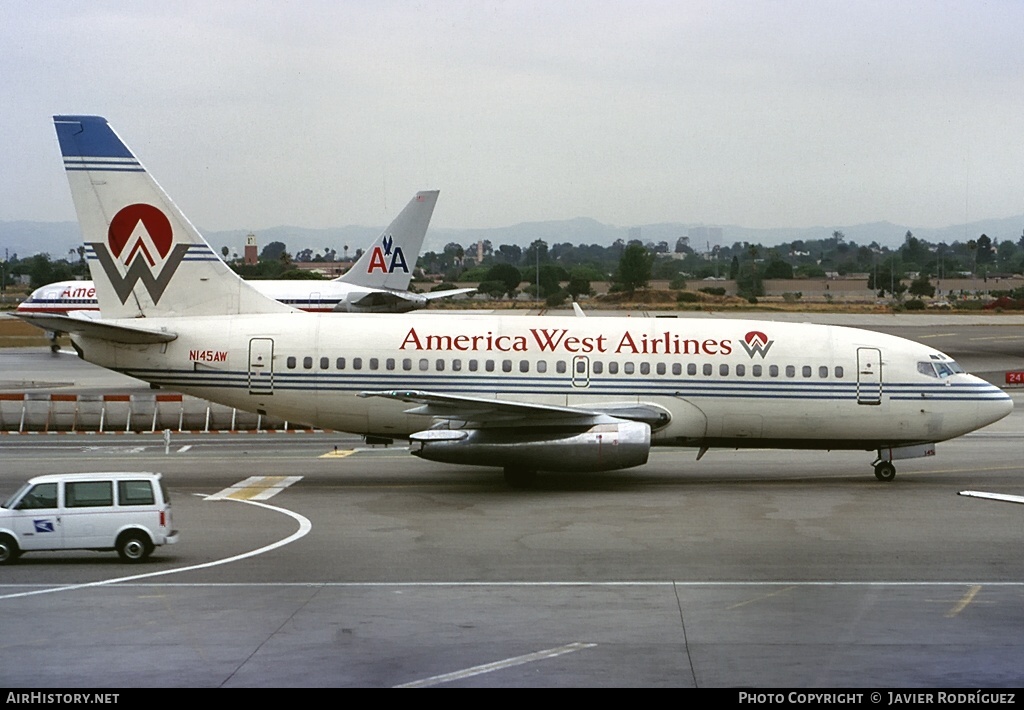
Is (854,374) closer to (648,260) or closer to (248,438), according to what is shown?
(248,438)

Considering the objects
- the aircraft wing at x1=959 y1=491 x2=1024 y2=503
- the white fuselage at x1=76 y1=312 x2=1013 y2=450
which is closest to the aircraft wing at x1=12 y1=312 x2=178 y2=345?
the white fuselage at x1=76 y1=312 x2=1013 y2=450

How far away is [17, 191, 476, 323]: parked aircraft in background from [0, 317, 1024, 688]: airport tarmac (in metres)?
27.1

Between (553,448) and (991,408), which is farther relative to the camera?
(991,408)

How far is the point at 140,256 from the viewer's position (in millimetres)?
29594

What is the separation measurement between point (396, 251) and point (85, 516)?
136 feet

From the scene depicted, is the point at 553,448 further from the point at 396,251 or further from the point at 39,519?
the point at 396,251

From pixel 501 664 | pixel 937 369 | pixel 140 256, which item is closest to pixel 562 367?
pixel 937 369

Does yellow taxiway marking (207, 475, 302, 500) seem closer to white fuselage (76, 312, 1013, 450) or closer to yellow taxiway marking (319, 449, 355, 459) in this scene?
white fuselage (76, 312, 1013, 450)

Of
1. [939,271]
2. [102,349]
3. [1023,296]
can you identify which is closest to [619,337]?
[102,349]

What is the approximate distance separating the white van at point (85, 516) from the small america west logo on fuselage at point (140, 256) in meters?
11.0

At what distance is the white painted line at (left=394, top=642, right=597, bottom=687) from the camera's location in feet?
41.8

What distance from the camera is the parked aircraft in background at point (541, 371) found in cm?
2844

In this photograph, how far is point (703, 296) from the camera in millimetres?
100500

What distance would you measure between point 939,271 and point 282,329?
134m
